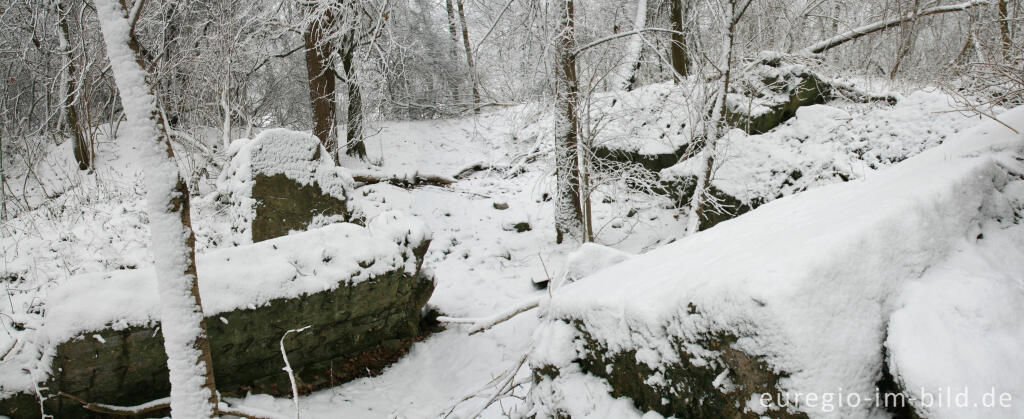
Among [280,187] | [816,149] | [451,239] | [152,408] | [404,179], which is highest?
[280,187]

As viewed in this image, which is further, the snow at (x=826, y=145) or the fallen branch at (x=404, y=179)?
the fallen branch at (x=404, y=179)

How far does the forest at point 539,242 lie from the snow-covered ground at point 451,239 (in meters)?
0.06

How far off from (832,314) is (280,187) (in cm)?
706

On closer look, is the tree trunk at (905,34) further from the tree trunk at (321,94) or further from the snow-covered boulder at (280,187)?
the tree trunk at (321,94)

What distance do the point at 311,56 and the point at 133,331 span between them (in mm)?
7035

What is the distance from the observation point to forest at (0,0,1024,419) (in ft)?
4.17

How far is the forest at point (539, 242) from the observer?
1272 mm

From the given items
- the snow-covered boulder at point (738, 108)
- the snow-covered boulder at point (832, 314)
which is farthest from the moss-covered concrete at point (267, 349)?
the snow-covered boulder at point (738, 108)

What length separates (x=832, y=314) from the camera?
121cm

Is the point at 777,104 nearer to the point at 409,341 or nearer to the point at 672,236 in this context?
the point at 672,236

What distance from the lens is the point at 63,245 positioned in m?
6.67

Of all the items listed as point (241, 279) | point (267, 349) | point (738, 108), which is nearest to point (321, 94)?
point (241, 279)

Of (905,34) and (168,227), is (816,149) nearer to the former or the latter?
(905,34)

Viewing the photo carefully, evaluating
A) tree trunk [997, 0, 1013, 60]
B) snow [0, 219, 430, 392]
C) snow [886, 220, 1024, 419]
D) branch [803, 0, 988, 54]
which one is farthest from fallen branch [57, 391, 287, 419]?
branch [803, 0, 988, 54]
